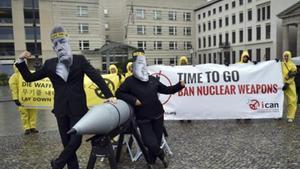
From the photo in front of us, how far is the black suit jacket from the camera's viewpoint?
4047mm

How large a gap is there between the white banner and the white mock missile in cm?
484

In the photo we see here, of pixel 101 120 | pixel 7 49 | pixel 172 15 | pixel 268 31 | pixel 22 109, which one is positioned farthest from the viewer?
pixel 172 15

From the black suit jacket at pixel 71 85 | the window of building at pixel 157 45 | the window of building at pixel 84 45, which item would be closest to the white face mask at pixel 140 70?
the black suit jacket at pixel 71 85

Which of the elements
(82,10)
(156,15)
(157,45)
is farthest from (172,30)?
(82,10)

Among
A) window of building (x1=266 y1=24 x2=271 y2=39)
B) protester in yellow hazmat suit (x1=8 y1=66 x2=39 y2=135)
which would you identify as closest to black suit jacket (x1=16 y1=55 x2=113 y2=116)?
protester in yellow hazmat suit (x1=8 y1=66 x2=39 y2=135)

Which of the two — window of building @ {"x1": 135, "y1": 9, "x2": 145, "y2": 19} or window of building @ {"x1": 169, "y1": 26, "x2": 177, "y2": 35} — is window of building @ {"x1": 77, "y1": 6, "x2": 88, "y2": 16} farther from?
window of building @ {"x1": 169, "y1": 26, "x2": 177, "y2": 35}

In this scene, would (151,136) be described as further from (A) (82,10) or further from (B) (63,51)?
(A) (82,10)

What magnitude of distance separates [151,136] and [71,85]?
5.30 ft

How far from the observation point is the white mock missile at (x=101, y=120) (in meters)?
3.30

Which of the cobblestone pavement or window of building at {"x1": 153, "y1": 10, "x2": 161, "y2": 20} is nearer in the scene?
the cobblestone pavement

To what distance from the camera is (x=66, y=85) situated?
407 centimetres

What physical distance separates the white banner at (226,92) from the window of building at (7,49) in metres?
52.2

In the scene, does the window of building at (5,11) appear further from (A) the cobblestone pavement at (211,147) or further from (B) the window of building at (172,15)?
(A) the cobblestone pavement at (211,147)

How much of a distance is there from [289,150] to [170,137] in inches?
105
